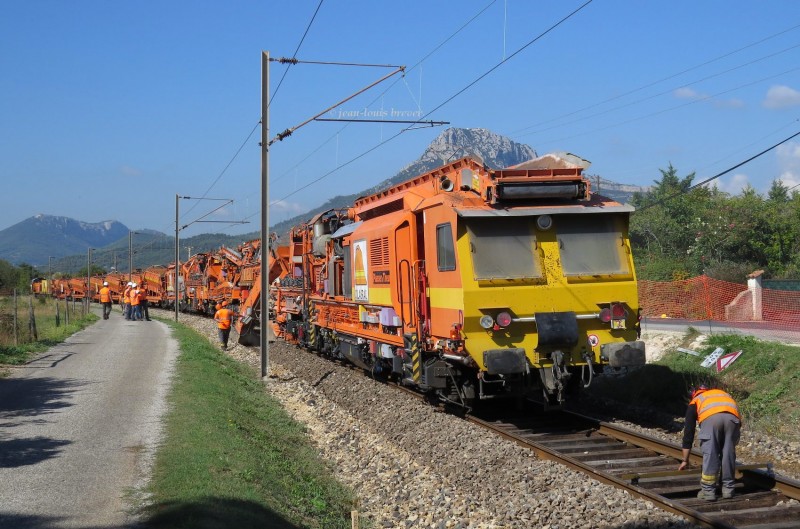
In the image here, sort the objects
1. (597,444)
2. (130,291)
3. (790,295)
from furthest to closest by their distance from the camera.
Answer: (130,291), (790,295), (597,444)

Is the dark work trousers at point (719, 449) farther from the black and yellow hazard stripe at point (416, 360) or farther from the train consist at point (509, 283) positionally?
the black and yellow hazard stripe at point (416, 360)

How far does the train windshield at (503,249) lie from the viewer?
11.3 m

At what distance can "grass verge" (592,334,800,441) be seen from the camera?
12.8 metres

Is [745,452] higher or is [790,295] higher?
[790,295]

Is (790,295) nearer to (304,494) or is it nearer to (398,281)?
(398,281)

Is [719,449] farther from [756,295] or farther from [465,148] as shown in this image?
[756,295]

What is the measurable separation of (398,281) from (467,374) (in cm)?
216

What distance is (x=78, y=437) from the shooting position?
10.7 meters

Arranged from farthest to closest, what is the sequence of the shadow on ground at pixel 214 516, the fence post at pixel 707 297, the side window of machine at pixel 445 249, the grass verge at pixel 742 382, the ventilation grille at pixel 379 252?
the fence post at pixel 707 297 → the ventilation grille at pixel 379 252 → the grass verge at pixel 742 382 → the side window of machine at pixel 445 249 → the shadow on ground at pixel 214 516

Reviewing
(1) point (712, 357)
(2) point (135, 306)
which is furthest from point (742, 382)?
(2) point (135, 306)

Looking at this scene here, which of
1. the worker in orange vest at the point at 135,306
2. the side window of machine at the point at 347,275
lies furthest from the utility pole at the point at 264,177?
the worker in orange vest at the point at 135,306

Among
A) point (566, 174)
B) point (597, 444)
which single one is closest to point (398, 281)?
point (566, 174)

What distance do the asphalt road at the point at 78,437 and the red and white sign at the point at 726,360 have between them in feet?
34.3

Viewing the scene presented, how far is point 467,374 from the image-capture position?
12195mm
